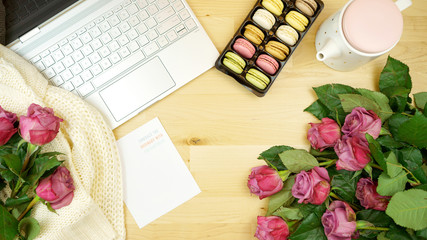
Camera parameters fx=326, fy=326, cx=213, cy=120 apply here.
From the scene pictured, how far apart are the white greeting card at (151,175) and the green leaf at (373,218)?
298mm

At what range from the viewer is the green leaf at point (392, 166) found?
477mm

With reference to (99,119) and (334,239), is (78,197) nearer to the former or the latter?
(99,119)

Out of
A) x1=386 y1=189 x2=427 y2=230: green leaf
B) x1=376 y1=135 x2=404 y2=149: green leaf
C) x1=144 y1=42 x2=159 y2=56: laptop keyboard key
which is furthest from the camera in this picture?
x1=144 y1=42 x2=159 y2=56: laptop keyboard key

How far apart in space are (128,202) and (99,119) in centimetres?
17

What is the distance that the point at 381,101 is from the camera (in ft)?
1.92

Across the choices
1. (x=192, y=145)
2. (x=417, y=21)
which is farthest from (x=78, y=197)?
(x=417, y=21)

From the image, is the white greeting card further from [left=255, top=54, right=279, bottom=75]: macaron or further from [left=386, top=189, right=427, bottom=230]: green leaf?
[left=386, top=189, right=427, bottom=230]: green leaf

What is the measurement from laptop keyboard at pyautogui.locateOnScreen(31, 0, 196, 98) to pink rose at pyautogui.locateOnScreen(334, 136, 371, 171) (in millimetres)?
361

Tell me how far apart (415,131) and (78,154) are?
1.84 ft

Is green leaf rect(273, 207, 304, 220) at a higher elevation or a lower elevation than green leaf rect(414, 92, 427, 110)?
lower

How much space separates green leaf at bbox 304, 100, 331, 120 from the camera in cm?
64

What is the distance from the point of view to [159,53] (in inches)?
25.2

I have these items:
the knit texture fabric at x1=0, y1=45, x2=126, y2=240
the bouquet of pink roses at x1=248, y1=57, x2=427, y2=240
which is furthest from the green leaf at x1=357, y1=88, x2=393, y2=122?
the knit texture fabric at x1=0, y1=45, x2=126, y2=240

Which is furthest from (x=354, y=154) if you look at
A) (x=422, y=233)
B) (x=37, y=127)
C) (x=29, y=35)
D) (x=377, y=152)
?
(x=29, y=35)
